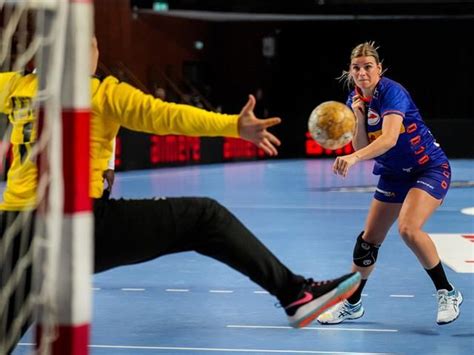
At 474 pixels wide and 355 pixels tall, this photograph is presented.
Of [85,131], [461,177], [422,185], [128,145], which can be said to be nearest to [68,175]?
[85,131]

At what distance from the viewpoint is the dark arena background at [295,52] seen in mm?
30219

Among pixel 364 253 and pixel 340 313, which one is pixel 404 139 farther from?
pixel 340 313

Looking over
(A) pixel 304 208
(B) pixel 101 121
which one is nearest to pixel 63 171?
(B) pixel 101 121

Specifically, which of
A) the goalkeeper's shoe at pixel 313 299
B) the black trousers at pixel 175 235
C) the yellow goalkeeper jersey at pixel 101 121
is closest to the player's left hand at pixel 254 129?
the yellow goalkeeper jersey at pixel 101 121

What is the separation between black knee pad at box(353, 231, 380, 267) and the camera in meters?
6.62

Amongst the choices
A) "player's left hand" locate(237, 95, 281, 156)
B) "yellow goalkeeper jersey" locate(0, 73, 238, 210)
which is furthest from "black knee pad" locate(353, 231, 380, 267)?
"player's left hand" locate(237, 95, 281, 156)

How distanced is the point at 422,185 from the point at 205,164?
1922 centimetres

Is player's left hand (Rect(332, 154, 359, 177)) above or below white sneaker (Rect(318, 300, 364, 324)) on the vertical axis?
above

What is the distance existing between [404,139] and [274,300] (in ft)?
5.48

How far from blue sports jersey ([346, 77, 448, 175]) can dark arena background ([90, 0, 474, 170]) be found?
2269 cm

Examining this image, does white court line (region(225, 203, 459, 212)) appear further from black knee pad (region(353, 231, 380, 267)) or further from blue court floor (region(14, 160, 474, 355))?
black knee pad (region(353, 231, 380, 267))

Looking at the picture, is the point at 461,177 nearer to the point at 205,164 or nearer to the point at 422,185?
the point at 205,164

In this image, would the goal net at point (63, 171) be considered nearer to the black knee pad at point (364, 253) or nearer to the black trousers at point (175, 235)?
the black trousers at point (175, 235)

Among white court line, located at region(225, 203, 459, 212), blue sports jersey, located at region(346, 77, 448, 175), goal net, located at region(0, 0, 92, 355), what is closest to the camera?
goal net, located at region(0, 0, 92, 355)
